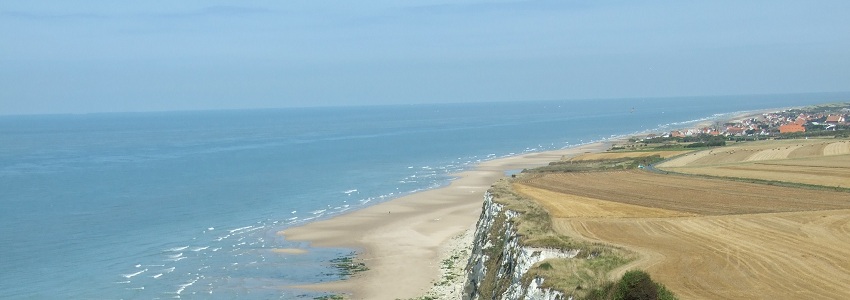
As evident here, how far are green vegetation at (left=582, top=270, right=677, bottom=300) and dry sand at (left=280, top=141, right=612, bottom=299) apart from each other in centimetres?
1989

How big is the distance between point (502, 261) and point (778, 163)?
121ft

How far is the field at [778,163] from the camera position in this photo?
49803mm

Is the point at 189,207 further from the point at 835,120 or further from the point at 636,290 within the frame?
the point at 835,120

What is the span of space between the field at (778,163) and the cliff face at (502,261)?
19.5 m

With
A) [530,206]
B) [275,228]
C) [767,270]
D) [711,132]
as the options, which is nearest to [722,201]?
[530,206]

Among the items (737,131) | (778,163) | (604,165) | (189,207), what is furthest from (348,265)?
(737,131)

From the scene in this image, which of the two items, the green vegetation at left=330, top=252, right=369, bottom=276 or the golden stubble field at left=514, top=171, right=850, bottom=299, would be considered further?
the green vegetation at left=330, top=252, right=369, bottom=276

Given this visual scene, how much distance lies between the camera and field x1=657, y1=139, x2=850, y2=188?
49803 millimetres

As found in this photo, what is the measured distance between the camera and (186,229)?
61.0 metres

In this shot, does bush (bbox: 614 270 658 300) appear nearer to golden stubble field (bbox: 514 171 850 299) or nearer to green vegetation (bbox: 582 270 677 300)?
green vegetation (bbox: 582 270 677 300)

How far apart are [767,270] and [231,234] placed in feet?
139

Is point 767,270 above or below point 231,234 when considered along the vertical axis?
above

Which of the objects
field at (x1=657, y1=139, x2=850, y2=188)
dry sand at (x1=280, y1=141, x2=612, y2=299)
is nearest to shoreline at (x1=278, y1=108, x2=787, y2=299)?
dry sand at (x1=280, y1=141, x2=612, y2=299)

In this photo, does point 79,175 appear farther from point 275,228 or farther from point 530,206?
point 530,206
